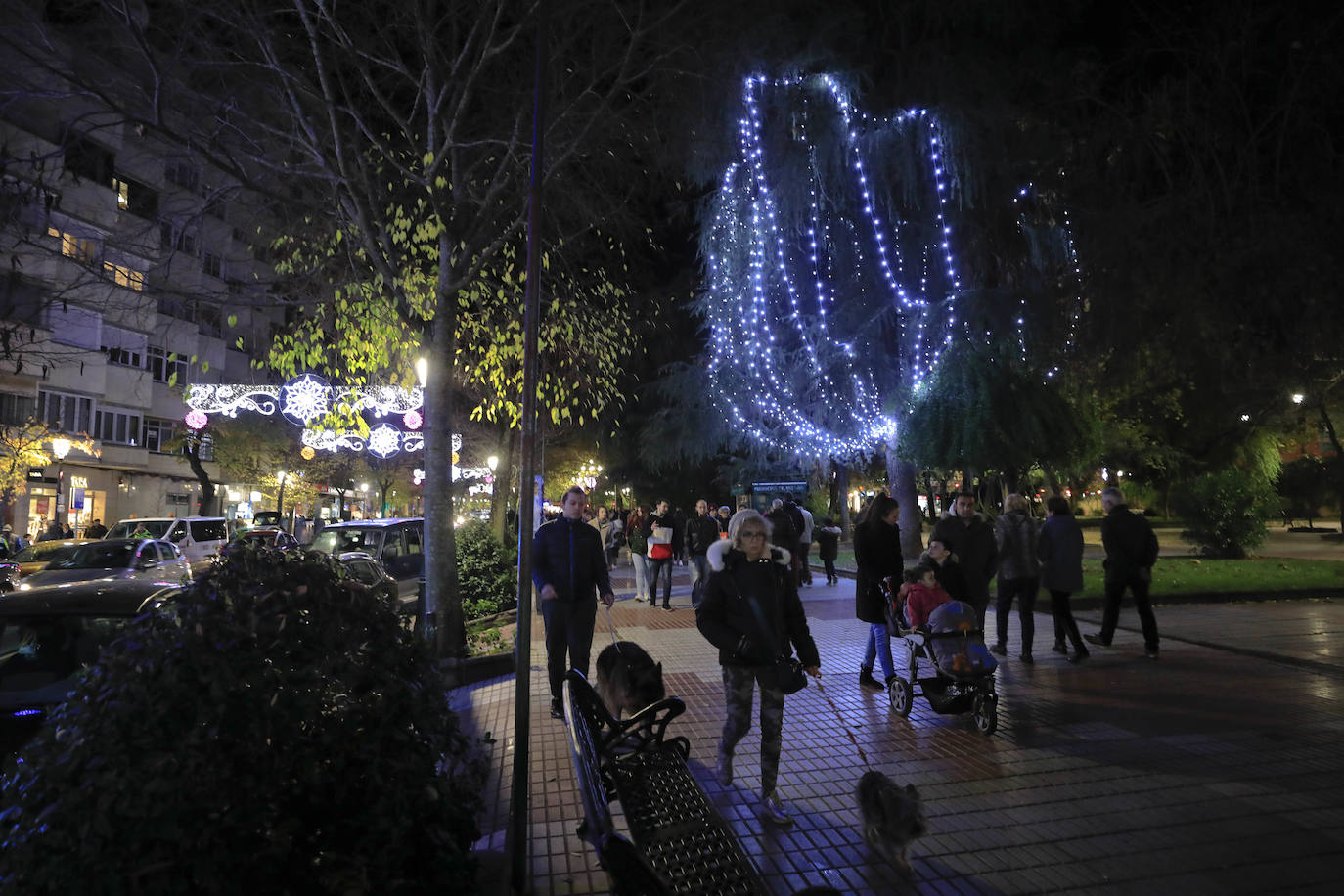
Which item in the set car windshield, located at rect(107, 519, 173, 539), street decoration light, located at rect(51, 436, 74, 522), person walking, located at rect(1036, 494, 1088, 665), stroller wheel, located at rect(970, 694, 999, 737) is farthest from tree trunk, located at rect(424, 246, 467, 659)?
street decoration light, located at rect(51, 436, 74, 522)

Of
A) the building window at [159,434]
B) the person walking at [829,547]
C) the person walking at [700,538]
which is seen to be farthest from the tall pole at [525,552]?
the building window at [159,434]

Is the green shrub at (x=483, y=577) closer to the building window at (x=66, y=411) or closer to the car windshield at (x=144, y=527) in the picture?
the car windshield at (x=144, y=527)

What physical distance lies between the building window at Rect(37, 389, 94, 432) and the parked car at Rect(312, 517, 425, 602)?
71.7 ft

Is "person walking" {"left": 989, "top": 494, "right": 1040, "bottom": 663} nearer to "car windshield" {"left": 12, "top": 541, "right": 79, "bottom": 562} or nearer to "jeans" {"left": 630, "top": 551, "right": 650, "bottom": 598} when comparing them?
"jeans" {"left": 630, "top": 551, "right": 650, "bottom": 598}

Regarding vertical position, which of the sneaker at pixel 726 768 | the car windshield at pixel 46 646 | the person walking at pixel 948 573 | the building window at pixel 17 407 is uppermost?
the building window at pixel 17 407

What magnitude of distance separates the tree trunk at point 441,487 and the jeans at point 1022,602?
20.6 ft

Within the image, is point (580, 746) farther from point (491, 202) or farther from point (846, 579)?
point (846, 579)

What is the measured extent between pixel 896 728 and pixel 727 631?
8.32ft

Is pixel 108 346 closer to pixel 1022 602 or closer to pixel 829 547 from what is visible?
pixel 829 547

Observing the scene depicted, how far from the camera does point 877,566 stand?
7.83 metres

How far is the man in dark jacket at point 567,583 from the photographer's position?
7121mm

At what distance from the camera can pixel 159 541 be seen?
15.0m

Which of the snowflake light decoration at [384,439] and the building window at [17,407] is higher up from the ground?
the building window at [17,407]

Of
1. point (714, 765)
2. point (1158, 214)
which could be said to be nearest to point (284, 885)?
point (714, 765)
